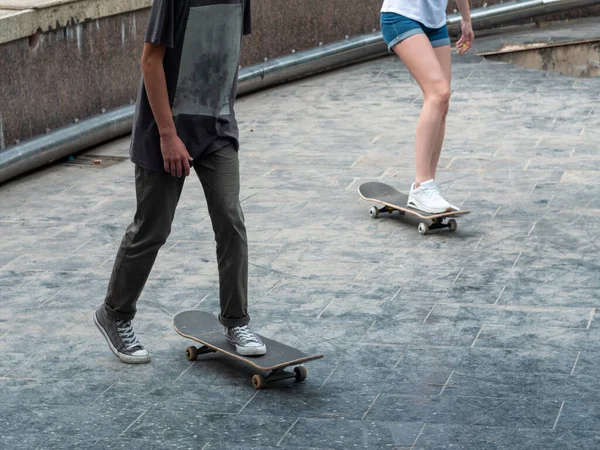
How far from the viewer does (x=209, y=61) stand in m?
4.82

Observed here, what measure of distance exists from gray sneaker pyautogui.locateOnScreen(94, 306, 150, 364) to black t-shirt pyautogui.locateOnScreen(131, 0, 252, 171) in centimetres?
77

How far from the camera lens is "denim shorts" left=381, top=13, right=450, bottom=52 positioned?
7.20 meters

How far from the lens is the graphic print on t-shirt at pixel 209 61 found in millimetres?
4762

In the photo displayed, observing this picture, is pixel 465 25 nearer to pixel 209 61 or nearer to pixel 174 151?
pixel 209 61

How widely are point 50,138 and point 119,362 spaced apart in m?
4.14

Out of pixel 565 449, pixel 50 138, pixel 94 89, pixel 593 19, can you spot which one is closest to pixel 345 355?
pixel 565 449

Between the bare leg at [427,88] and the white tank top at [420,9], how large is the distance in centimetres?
11

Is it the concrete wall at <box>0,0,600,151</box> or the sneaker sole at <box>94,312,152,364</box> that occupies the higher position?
the concrete wall at <box>0,0,600,151</box>

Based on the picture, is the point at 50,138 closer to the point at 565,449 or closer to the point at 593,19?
the point at 565,449

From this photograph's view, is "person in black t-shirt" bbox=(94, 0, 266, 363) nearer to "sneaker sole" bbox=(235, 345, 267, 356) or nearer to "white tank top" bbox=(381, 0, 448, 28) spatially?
"sneaker sole" bbox=(235, 345, 267, 356)

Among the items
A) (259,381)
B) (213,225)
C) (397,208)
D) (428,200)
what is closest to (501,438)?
(259,381)

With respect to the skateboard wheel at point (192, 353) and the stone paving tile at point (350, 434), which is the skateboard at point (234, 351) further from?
the stone paving tile at point (350, 434)

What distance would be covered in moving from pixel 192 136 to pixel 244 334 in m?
0.85

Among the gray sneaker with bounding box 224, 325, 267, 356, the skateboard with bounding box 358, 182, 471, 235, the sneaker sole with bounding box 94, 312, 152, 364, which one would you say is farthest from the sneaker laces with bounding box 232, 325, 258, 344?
the skateboard with bounding box 358, 182, 471, 235
